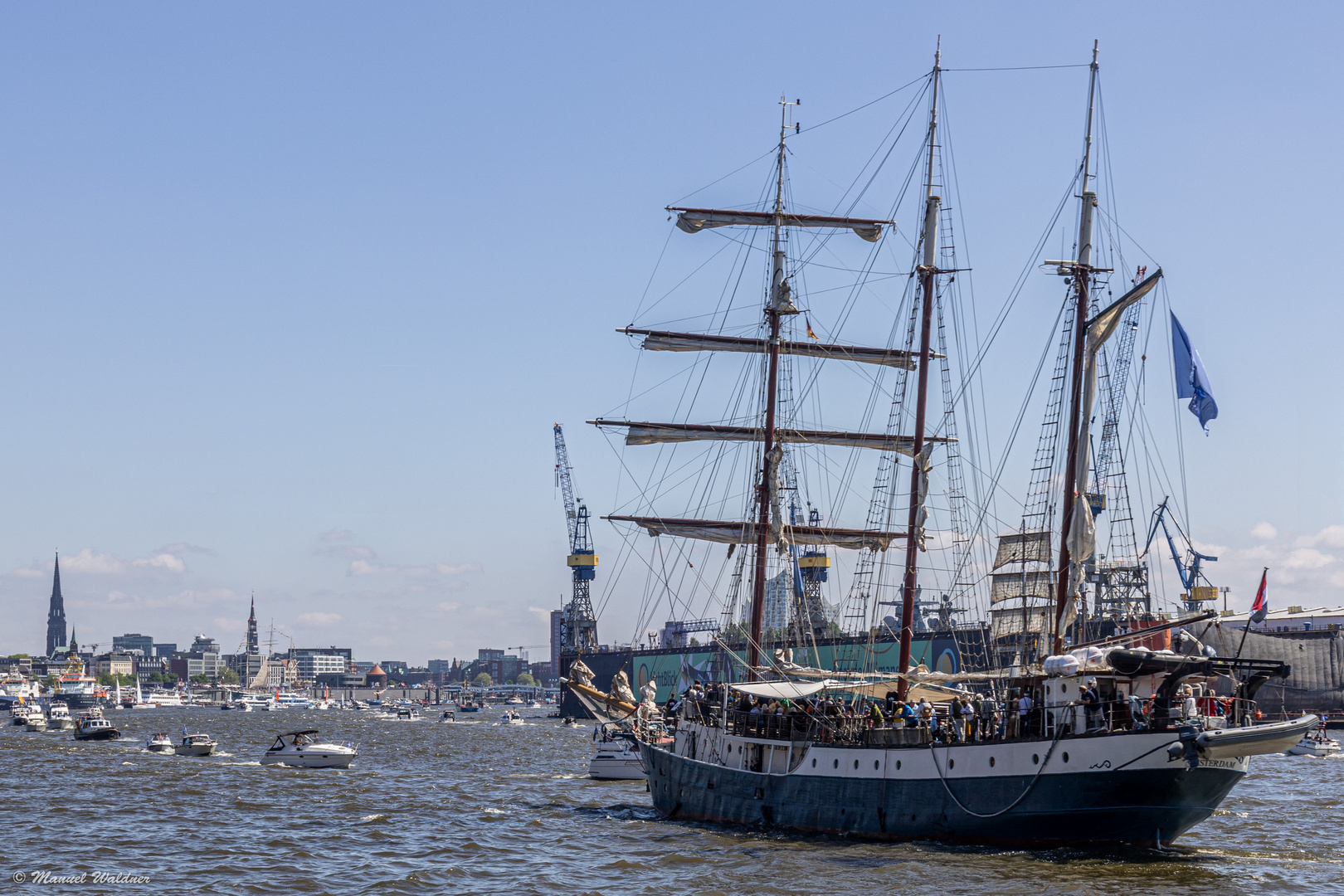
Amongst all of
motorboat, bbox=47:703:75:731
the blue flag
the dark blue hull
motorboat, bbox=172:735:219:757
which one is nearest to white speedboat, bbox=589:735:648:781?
the dark blue hull

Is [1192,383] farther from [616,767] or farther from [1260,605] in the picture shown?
[616,767]

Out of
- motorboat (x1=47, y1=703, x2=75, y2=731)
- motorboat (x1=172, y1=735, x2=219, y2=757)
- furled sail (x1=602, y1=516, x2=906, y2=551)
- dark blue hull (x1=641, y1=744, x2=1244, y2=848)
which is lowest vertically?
motorboat (x1=47, y1=703, x2=75, y2=731)

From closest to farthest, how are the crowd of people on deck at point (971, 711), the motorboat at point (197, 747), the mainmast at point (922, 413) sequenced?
the crowd of people on deck at point (971, 711)
the mainmast at point (922, 413)
the motorboat at point (197, 747)

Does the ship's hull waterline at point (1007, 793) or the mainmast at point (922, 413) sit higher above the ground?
the mainmast at point (922, 413)

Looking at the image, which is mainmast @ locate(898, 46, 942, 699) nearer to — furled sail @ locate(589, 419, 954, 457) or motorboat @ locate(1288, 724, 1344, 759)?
furled sail @ locate(589, 419, 954, 457)

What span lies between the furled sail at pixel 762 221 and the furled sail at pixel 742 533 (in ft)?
52.4

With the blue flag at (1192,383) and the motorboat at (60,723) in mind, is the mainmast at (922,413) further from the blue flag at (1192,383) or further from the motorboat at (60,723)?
the motorboat at (60,723)

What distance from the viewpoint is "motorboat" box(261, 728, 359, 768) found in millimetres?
85125

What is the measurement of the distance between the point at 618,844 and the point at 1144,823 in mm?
18163

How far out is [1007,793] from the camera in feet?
138

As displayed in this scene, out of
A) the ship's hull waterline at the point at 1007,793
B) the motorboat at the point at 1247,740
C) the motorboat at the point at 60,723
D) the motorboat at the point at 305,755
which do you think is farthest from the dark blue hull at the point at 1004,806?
the motorboat at the point at 60,723

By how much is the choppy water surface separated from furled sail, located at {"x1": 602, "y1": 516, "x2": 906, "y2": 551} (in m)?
16.5

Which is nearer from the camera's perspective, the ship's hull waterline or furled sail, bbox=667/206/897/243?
the ship's hull waterline

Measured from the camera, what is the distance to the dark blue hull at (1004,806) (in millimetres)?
40000
